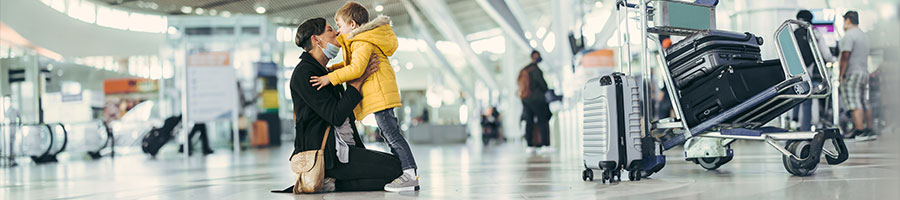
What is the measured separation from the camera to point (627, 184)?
371 cm

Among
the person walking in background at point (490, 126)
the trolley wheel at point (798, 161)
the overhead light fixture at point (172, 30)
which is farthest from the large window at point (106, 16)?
the trolley wheel at point (798, 161)

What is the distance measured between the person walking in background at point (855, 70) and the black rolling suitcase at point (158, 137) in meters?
9.04

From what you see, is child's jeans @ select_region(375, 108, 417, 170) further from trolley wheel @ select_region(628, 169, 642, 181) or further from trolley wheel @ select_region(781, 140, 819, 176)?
trolley wheel @ select_region(781, 140, 819, 176)

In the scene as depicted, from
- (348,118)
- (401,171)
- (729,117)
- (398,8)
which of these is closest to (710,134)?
(729,117)

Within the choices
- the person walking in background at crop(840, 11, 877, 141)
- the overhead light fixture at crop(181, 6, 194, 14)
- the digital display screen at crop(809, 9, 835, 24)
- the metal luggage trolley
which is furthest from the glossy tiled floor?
the overhead light fixture at crop(181, 6, 194, 14)

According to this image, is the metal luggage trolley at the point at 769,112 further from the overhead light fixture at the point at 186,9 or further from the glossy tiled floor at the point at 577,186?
the overhead light fixture at the point at 186,9

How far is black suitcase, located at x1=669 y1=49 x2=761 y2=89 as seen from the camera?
160 inches

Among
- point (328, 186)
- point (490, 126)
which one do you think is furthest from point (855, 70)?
point (490, 126)

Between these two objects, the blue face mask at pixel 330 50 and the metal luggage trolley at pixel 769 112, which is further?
the metal luggage trolley at pixel 769 112

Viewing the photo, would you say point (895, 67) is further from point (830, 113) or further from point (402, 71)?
point (402, 71)

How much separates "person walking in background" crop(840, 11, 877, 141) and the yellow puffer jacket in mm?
5967

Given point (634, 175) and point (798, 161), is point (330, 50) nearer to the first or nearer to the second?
point (634, 175)

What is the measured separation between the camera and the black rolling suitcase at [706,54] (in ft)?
13.4

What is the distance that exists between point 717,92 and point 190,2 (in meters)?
15.4
